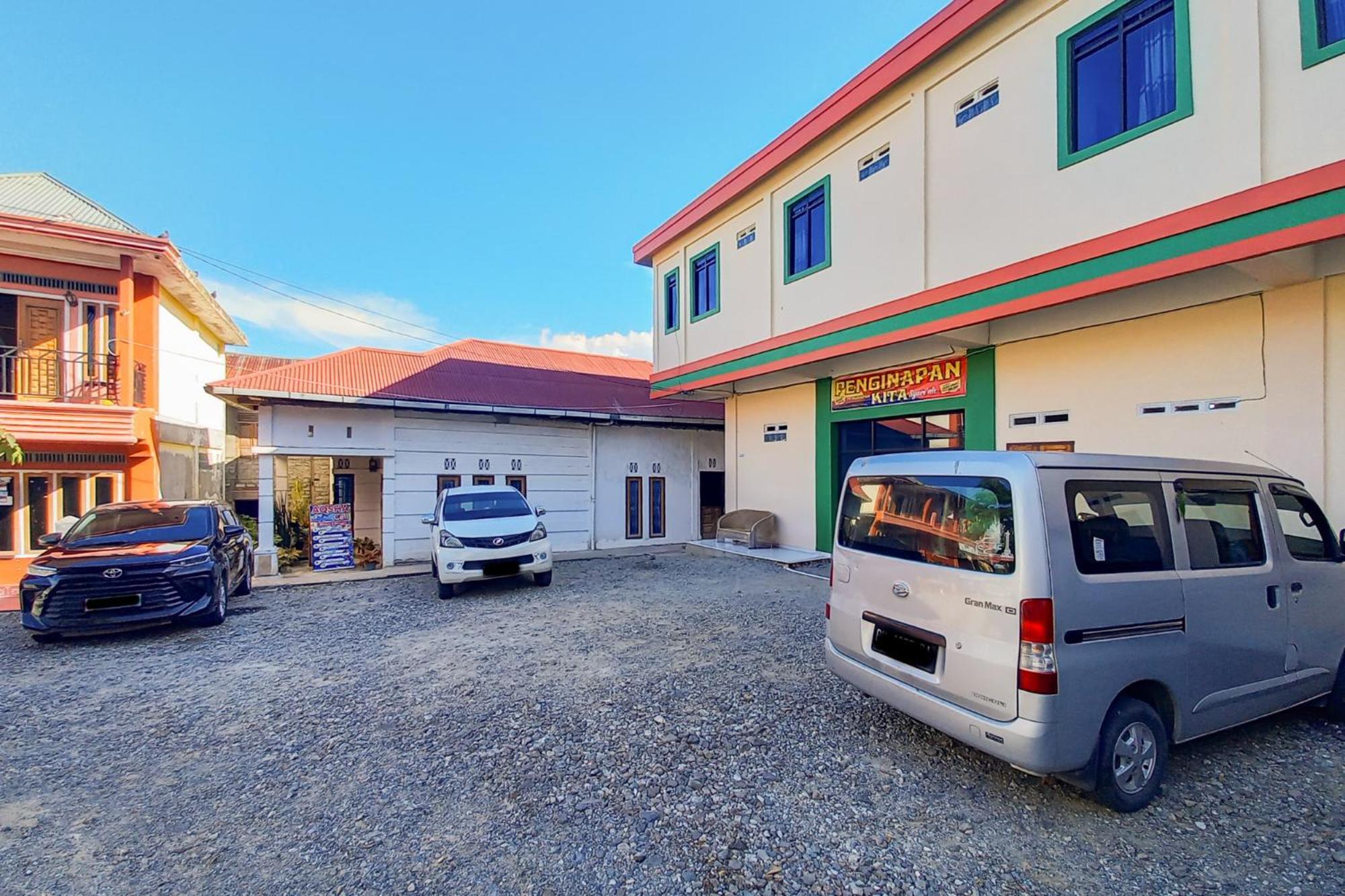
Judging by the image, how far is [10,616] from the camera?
783cm

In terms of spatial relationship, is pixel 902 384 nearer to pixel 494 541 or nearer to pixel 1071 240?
pixel 1071 240

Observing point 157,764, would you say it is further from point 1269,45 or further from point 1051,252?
point 1269,45

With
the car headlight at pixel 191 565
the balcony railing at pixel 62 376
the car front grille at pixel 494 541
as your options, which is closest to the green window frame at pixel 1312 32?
the car front grille at pixel 494 541

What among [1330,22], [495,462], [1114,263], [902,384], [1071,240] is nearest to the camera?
[1330,22]

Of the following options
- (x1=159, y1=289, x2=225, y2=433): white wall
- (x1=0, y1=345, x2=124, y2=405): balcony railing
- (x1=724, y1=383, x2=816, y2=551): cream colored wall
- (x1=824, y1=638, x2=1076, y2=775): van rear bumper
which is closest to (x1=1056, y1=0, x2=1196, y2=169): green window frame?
(x1=724, y1=383, x2=816, y2=551): cream colored wall

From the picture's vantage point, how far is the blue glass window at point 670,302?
14211 millimetres

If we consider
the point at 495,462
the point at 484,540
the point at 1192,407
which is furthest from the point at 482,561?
the point at 1192,407

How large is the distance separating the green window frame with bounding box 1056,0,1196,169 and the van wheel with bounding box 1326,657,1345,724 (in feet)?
16.8

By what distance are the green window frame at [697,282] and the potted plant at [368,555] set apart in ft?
27.9

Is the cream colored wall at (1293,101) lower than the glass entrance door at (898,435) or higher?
higher

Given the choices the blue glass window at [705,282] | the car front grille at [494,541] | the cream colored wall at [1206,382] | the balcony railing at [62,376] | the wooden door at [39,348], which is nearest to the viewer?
the cream colored wall at [1206,382]

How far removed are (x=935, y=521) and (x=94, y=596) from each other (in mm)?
8217

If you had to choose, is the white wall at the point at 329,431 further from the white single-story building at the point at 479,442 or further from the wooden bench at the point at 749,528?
the wooden bench at the point at 749,528

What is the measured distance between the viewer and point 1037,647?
280cm
